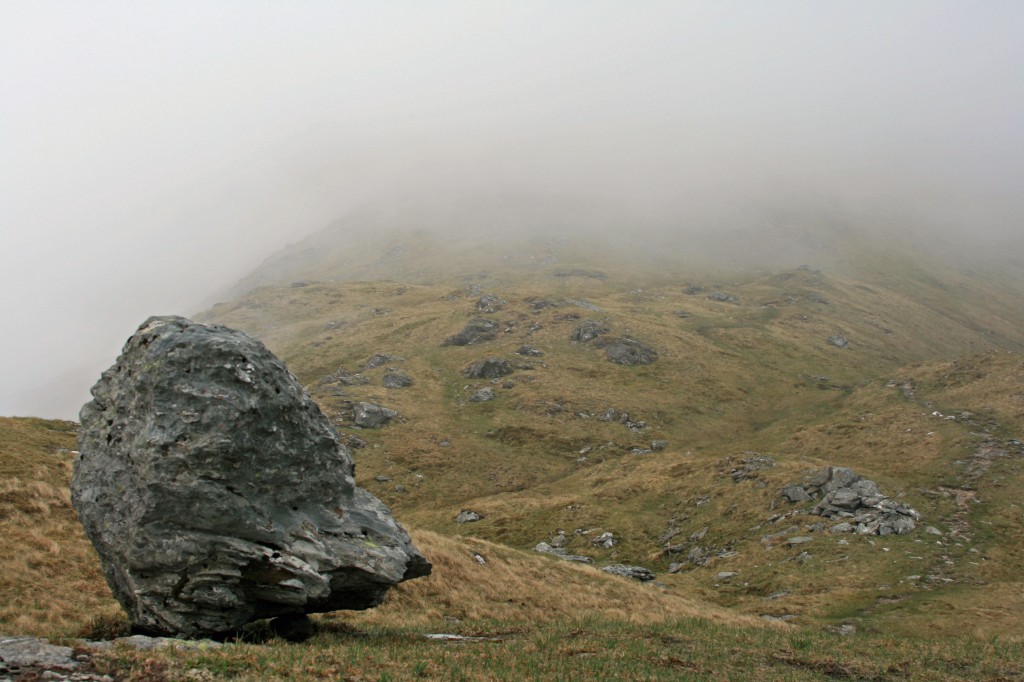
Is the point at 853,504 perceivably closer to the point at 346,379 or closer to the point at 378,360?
the point at 346,379

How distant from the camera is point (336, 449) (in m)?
18.5

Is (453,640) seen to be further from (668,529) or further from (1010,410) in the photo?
(1010,410)

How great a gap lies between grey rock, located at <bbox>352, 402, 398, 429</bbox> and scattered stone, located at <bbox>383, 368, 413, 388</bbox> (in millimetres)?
12194

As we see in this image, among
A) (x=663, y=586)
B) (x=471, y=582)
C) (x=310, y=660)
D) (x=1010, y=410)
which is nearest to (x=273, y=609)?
(x=310, y=660)

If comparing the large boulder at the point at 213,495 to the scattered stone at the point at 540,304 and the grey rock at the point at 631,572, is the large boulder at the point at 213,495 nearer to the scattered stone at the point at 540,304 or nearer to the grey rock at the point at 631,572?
the grey rock at the point at 631,572

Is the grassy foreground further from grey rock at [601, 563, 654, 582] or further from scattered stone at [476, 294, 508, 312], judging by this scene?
scattered stone at [476, 294, 508, 312]

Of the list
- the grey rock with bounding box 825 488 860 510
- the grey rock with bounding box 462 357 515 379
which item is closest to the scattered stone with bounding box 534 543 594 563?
the grey rock with bounding box 825 488 860 510

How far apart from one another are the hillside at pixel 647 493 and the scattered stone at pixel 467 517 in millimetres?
869

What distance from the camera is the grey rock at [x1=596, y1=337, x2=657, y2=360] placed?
11475cm

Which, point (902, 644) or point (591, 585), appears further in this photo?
point (591, 585)

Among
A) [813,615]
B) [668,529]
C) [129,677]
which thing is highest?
[129,677]

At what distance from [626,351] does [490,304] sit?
4209 centimetres

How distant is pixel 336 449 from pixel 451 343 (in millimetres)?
108371

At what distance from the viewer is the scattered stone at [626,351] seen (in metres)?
115
